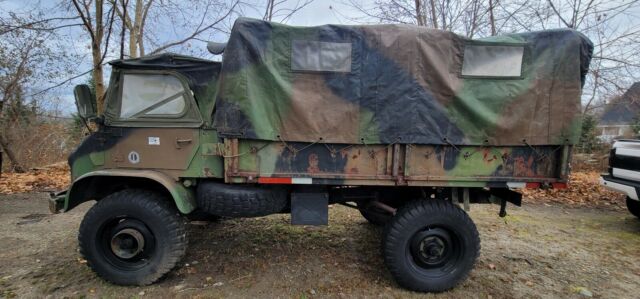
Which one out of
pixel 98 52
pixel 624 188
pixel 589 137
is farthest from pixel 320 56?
pixel 589 137

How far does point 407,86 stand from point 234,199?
2.00 m

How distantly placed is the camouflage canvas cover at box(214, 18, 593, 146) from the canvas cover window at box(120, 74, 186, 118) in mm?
526

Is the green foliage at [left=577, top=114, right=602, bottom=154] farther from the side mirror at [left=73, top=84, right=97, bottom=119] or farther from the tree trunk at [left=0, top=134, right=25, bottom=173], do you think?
the tree trunk at [left=0, top=134, right=25, bottom=173]

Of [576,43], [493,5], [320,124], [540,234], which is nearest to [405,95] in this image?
[320,124]

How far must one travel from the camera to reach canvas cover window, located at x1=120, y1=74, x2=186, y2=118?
347cm

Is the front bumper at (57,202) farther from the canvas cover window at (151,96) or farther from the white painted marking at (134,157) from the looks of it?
the canvas cover window at (151,96)

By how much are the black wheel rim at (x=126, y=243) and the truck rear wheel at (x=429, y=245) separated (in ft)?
7.87

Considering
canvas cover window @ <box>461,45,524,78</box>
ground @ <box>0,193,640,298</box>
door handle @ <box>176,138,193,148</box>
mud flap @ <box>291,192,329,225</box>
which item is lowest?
ground @ <box>0,193,640,298</box>

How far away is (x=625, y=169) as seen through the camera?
536 centimetres

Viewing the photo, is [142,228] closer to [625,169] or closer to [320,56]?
[320,56]

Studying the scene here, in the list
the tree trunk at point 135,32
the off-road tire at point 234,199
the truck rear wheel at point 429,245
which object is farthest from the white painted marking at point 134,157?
the tree trunk at point 135,32

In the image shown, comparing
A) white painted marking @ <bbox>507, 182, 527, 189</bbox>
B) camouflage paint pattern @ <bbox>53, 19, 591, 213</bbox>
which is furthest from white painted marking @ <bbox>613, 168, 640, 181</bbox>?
white painted marking @ <bbox>507, 182, 527, 189</bbox>

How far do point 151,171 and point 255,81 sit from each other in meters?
1.38

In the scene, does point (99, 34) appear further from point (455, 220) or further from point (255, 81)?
point (455, 220)
